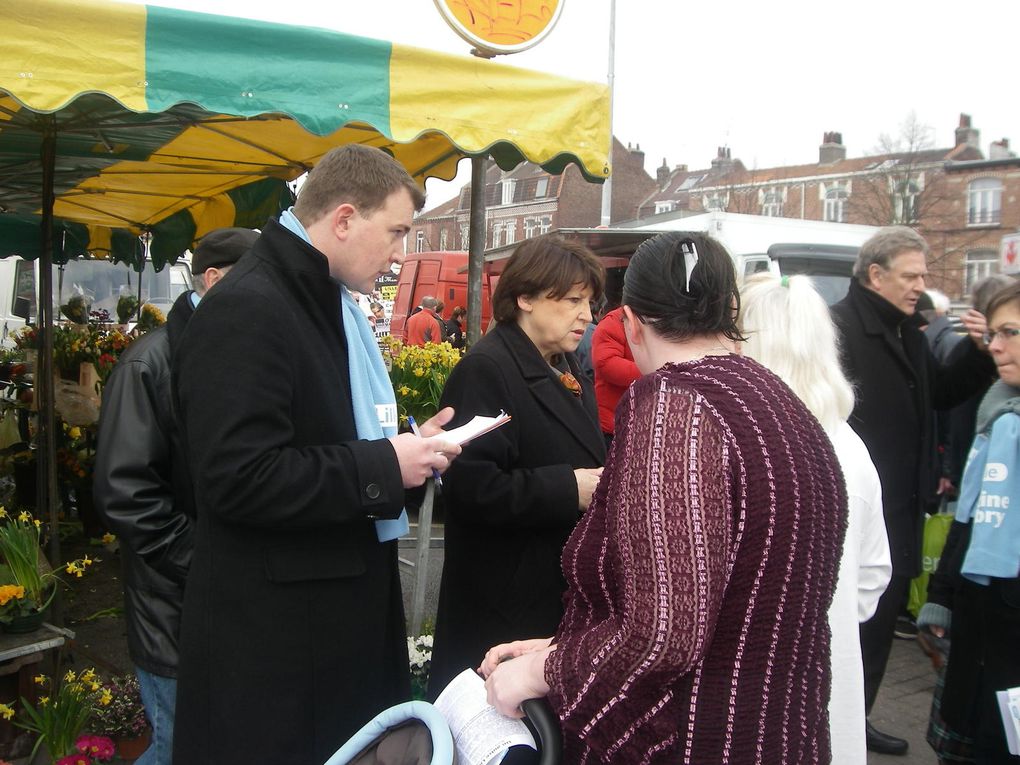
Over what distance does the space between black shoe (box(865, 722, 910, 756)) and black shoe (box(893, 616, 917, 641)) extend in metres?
1.60

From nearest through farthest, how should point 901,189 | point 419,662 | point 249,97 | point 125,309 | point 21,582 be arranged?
A: point 249,97 → point 21,582 → point 419,662 → point 125,309 → point 901,189

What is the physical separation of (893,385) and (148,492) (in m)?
2.84

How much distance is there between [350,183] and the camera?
187 centimetres

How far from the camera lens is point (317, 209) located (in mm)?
1889

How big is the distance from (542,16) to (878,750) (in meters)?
3.54

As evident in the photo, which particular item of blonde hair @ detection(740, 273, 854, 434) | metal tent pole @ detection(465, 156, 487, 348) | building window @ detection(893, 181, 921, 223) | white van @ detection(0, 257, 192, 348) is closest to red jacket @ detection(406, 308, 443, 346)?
white van @ detection(0, 257, 192, 348)

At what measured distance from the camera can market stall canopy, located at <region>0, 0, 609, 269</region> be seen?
258 centimetres

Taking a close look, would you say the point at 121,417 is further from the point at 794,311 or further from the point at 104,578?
the point at 104,578

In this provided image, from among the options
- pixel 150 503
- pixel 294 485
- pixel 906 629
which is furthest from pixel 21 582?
pixel 906 629

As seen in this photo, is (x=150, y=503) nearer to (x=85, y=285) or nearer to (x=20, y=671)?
(x=20, y=671)

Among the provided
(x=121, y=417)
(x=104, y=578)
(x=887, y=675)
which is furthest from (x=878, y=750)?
(x=104, y=578)

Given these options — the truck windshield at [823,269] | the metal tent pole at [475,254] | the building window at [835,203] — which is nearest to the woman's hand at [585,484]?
the metal tent pole at [475,254]

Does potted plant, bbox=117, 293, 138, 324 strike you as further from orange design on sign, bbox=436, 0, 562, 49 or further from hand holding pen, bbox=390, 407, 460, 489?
hand holding pen, bbox=390, 407, 460, 489

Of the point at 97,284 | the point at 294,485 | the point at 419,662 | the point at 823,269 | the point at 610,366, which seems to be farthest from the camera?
the point at 97,284
